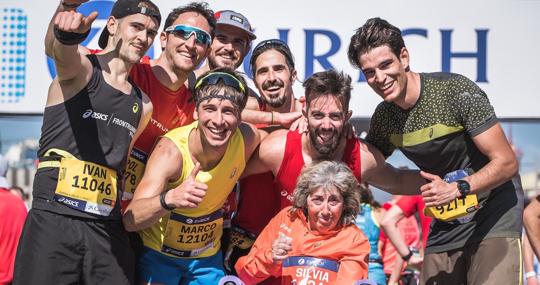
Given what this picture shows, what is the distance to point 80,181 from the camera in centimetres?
440

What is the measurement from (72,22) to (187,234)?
1.52 m

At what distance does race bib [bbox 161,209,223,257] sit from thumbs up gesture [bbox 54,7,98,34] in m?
1.33

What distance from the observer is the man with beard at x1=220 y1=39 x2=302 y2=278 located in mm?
5449

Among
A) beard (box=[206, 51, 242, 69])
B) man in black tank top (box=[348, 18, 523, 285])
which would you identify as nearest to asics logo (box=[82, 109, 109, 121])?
beard (box=[206, 51, 242, 69])

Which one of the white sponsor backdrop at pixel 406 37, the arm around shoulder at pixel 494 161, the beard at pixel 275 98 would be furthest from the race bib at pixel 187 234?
the white sponsor backdrop at pixel 406 37

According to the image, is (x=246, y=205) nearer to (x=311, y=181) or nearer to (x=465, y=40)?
(x=311, y=181)

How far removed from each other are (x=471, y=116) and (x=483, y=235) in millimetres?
735

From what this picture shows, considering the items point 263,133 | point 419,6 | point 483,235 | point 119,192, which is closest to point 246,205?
point 263,133

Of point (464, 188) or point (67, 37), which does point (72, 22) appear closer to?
point (67, 37)

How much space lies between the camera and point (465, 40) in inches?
300

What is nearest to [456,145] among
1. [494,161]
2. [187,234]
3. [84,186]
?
[494,161]

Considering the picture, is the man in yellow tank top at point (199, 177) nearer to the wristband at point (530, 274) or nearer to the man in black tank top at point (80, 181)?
the man in black tank top at point (80, 181)

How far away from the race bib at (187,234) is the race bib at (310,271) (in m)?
0.51

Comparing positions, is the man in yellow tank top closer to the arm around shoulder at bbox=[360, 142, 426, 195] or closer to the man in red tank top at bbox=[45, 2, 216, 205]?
the man in red tank top at bbox=[45, 2, 216, 205]
